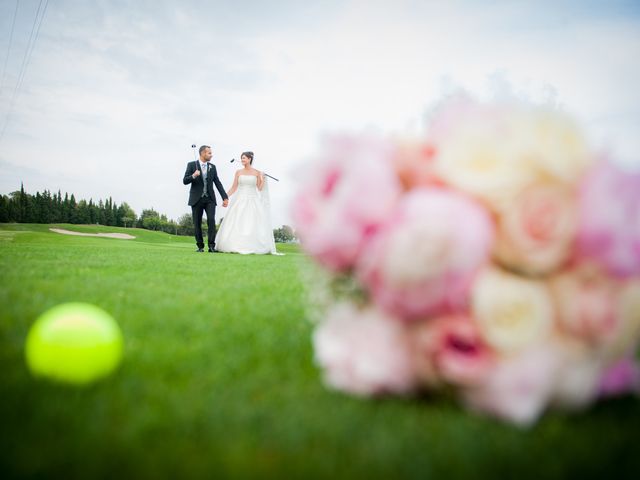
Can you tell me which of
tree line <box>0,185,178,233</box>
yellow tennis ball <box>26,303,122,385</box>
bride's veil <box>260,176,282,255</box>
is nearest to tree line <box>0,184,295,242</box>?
tree line <box>0,185,178,233</box>

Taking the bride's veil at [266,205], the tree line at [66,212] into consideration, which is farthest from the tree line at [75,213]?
the bride's veil at [266,205]

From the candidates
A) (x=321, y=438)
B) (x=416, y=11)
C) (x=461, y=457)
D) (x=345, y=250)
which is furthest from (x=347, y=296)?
(x=416, y=11)

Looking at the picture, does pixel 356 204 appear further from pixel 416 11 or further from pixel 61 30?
pixel 61 30

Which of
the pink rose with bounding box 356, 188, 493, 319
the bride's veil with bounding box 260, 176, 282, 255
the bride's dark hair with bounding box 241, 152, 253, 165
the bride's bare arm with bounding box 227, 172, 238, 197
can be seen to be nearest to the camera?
the pink rose with bounding box 356, 188, 493, 319

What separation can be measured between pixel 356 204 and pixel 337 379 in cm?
74

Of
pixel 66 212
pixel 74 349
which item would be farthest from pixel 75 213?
pixel 74 349

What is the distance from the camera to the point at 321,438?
4.13 ft

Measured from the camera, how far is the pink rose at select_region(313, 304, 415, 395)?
1521 mm

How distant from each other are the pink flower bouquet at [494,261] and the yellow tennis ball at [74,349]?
3.52ft

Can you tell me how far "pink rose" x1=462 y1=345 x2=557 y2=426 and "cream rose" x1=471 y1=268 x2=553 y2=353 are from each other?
50 millimetres

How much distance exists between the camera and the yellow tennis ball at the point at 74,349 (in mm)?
1643

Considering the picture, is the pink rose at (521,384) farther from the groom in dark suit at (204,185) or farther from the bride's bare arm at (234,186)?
the bride's bare arm at (234,186)

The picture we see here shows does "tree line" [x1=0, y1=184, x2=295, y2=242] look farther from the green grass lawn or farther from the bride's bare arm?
the green grass lawn

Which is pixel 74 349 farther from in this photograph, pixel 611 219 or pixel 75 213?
pixel 75 213
